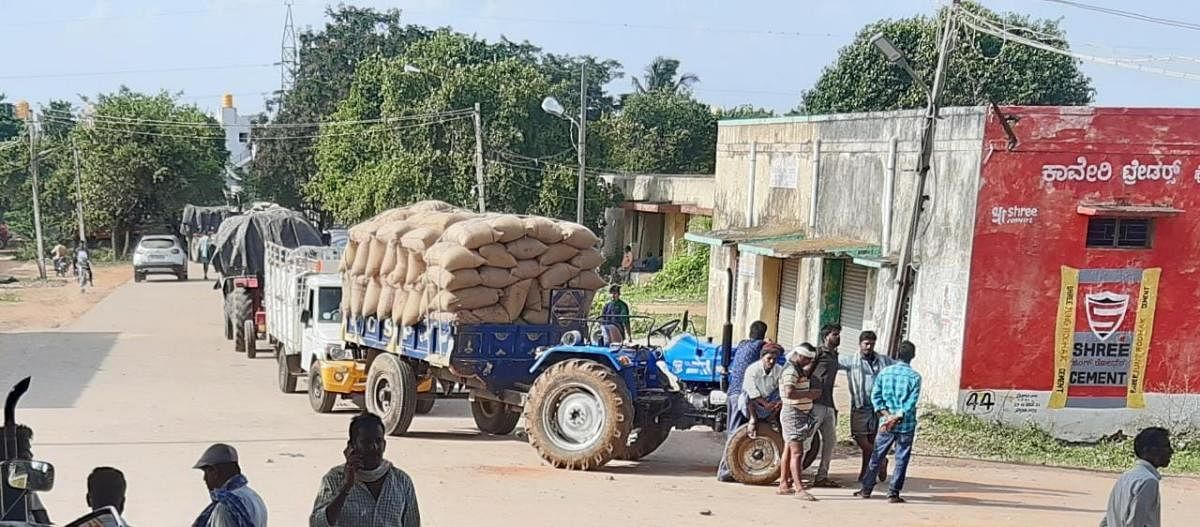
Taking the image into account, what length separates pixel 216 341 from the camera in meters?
27.2

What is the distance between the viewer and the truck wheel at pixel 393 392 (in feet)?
49.5

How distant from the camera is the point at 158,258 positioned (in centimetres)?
4581

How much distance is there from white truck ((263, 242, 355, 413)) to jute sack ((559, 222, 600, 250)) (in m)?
3.92

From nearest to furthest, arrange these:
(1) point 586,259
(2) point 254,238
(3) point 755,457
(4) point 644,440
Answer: (3) point 755,457, (4) point 644,440, (1) point 586,259, (2) point 254,238

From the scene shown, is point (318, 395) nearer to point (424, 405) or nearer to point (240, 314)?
point (424, 405)

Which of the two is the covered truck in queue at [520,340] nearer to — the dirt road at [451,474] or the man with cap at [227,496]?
the dirt road at [451,474]

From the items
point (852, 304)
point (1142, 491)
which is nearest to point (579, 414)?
point (1142, 491)

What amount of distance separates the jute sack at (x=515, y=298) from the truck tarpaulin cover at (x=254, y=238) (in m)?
13.9

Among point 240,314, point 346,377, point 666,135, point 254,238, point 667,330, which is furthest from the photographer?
point 666,135

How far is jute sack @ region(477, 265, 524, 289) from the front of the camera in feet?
45.4

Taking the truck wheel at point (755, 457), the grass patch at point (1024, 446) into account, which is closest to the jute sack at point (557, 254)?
the truck wheel at point (755, 457)

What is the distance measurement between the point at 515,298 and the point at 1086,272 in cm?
832

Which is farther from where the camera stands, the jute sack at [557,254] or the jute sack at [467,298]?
the jute sack at [557,254]

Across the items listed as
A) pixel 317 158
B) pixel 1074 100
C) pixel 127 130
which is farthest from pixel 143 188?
pixel 1074 100
